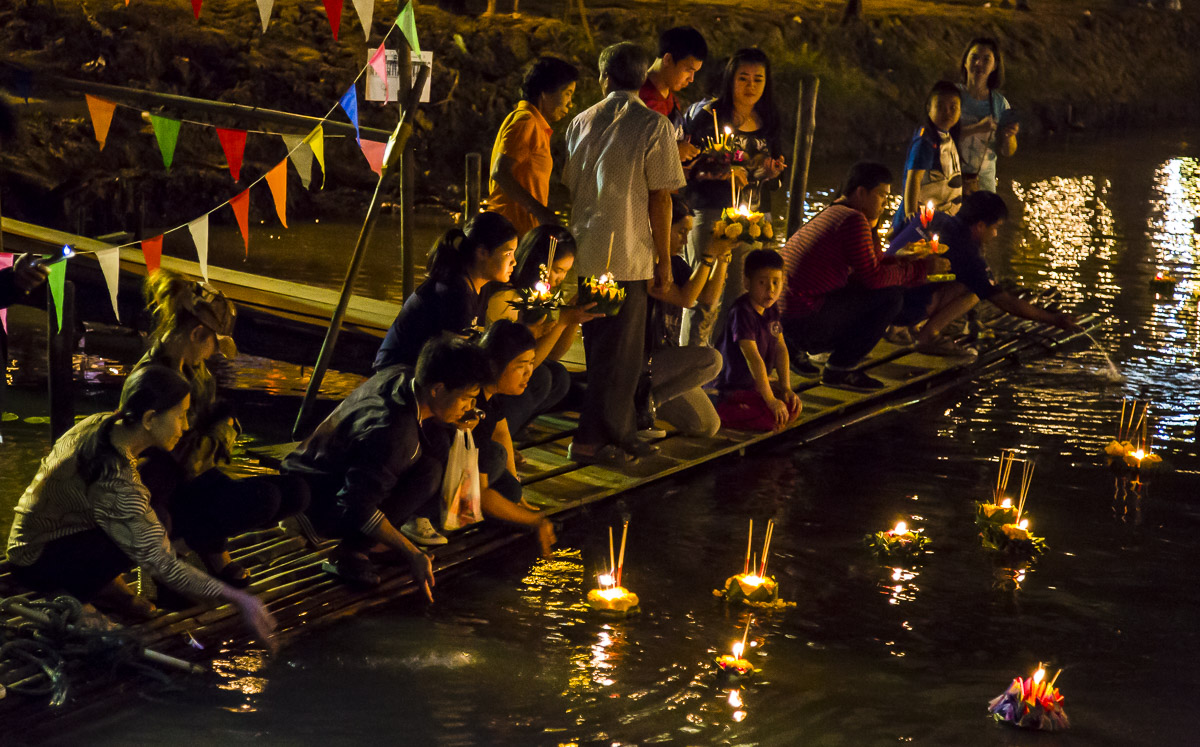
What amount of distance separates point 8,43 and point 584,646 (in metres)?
17.1

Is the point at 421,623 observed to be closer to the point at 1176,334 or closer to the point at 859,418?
the point at 859,418

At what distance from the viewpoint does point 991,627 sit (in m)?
5.44

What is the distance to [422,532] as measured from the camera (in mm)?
5832

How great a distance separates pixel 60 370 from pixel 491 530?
2.10 metres

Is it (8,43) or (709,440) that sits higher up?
(8,43)

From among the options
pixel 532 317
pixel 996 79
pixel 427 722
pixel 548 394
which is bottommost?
pixel 427 722

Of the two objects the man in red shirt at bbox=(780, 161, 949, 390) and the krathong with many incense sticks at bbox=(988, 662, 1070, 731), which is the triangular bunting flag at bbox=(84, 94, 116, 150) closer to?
the man in red shirt at bbox=(780, 161, 949, 390)

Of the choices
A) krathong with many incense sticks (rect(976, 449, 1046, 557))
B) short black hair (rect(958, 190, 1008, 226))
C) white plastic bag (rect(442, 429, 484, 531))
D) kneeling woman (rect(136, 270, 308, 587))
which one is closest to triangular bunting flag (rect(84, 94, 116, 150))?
kneeling woman (rect(136, 270, 308, 587))

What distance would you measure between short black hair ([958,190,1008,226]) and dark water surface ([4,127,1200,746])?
127cm

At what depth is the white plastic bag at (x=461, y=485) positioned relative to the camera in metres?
5.55

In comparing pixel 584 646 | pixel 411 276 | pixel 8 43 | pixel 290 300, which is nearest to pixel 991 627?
pixel 584 646

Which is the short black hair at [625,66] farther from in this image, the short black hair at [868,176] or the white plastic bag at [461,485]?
the short black hair at [868,176]

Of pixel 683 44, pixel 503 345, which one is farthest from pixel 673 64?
pixel 503 345

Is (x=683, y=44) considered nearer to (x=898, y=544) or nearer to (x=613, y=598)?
(x=898, y=544)
